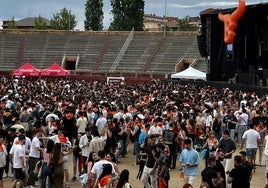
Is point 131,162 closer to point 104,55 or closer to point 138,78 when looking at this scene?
point 138,78

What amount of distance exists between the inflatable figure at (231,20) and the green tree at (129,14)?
36.0 metres

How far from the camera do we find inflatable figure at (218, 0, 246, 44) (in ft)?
124

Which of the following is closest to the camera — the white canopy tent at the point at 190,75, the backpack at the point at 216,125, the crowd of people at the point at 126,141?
the crowd of people at the point at 126,141

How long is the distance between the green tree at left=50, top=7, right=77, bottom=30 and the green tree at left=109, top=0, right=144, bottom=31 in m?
37.2

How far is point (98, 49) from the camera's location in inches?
A: 2452

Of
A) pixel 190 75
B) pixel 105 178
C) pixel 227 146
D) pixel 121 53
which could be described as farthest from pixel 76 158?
pixel 121 53

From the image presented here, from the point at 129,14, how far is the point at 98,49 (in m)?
14.6

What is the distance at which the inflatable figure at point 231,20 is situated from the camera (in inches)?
1492

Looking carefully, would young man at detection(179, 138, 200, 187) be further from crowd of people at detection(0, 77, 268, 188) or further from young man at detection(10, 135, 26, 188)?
young man at detection(10, 135, 26, 188)

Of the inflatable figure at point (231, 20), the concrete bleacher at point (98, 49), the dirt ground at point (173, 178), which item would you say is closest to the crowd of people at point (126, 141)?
the dirt ground at point (173, 178)

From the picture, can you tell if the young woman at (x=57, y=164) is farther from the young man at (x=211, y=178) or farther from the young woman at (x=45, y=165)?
the young man at (x=211, y=178)

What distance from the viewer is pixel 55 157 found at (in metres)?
11.6

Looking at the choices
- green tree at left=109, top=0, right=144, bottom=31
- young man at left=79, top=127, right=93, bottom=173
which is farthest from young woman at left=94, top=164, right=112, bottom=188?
green tree at left=109, top=0, right=144, bottom=31

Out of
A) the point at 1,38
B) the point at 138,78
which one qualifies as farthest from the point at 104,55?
the point at 1,38
